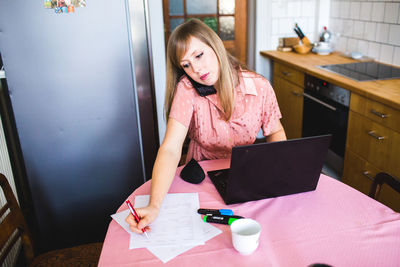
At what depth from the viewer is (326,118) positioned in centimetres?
259

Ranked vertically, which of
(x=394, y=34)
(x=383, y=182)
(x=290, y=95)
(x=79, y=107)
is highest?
(x=394, y=34)

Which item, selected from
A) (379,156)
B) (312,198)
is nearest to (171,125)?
(312,198)

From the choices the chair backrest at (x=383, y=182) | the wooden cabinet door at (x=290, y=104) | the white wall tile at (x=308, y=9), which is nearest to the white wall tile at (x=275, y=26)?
the white wall tile at (x=308, y=9)

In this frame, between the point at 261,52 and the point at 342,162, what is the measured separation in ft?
4.85

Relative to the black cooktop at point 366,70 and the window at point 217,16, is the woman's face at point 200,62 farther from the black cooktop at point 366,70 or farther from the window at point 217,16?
the window at point 217,16

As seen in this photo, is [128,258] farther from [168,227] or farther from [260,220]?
[260,220]

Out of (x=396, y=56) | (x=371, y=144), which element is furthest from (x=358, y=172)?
(x=396, y=56)

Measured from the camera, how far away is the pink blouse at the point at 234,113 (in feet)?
4.98

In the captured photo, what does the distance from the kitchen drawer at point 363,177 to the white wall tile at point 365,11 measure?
4.05 ft

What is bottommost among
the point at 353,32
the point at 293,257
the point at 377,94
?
the point at 293,257

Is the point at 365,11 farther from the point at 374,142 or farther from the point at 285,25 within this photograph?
the point at 374,142

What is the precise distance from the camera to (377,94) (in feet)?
6.43

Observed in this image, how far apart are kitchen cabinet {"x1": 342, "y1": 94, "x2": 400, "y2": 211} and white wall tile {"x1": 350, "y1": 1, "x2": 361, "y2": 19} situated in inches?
46.1

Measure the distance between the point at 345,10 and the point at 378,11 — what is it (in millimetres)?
478
